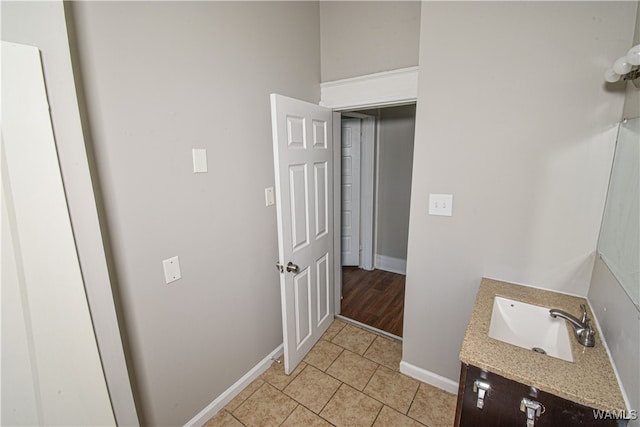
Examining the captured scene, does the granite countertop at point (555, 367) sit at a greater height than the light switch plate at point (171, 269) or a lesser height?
lesser

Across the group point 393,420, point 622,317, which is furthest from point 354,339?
point 622,317

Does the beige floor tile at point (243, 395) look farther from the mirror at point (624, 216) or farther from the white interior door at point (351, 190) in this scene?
the white interior door at point (351, 190)

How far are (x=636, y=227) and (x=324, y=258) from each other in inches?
67.8

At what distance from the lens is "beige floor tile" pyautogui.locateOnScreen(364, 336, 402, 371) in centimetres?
206

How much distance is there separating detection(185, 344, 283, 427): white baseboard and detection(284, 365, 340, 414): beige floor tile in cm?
24

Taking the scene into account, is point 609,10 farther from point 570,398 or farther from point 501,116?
point 570,398

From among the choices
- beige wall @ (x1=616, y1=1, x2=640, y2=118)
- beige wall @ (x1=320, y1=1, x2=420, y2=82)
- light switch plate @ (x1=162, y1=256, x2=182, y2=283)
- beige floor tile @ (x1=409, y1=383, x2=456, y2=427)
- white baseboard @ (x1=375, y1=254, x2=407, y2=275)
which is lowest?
beige floor tile @ (x1=409, y1=383, x2=456, y2=427)

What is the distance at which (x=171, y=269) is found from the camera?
1345 mm

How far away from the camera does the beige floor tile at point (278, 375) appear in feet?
6.18

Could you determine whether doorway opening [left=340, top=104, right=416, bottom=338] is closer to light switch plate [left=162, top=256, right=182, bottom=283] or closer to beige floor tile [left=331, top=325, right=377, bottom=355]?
beige floor tile [left=331, top=325, right=377, bottom=355]

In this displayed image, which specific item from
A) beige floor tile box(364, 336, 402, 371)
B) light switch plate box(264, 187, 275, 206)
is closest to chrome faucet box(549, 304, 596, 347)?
beige floor tile box(364, 336, 402, 371)

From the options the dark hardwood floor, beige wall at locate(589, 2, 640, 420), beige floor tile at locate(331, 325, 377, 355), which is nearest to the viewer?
beige wall at locate(589, 2, 640, 420)

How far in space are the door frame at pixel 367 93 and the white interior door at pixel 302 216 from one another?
0.15 metres

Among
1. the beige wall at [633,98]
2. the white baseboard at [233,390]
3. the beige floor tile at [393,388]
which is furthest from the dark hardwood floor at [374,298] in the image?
the beige wall at [633,98]
